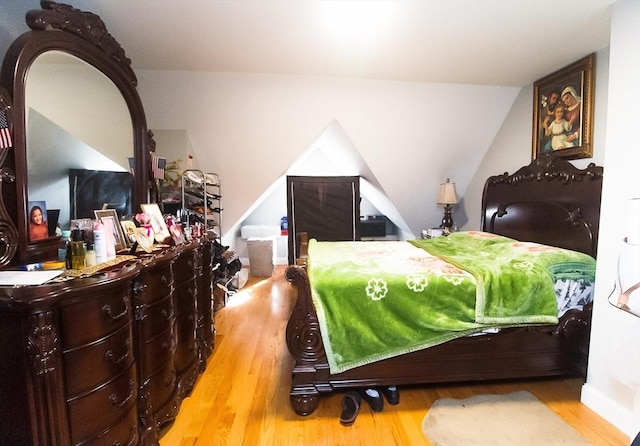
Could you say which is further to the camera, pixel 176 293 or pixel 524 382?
pixel 524 382

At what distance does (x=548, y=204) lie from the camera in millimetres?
→ 2617

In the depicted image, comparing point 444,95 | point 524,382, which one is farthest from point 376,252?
point 444,95

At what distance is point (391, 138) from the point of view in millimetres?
3605

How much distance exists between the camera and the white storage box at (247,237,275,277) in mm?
4816

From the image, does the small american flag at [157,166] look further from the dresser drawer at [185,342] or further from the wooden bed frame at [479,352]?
the wooden bed frame at [479,352]

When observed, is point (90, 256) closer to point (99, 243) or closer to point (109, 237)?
point (99, 243)

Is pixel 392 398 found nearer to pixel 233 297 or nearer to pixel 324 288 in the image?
pixel 324 288

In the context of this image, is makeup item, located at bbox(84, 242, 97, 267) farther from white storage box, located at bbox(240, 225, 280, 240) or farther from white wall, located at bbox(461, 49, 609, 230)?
white storage box, located at bbox(240, 225, 280, 240)

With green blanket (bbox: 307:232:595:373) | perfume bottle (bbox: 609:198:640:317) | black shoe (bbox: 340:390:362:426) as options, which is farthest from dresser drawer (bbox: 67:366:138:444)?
perfume bottle (bbox: 609:198:640:317)

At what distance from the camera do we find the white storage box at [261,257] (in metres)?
4.82

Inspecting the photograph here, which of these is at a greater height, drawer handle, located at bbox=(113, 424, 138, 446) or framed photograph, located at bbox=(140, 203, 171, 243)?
framed photograph, located at bbox=(140, 203, 171, 243)

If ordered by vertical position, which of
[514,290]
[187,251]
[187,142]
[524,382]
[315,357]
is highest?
[187,142]

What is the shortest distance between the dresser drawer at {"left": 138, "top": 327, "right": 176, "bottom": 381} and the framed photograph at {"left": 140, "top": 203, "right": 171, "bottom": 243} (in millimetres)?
541

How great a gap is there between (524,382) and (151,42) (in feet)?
11.4
